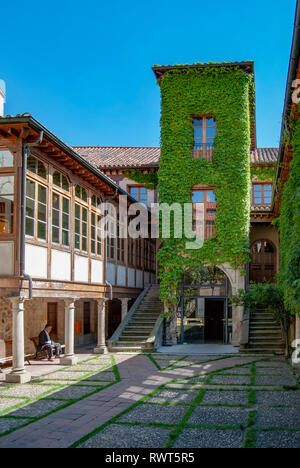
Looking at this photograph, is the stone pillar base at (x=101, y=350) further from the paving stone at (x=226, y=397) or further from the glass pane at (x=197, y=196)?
the paving stone at (x=226, y=397)

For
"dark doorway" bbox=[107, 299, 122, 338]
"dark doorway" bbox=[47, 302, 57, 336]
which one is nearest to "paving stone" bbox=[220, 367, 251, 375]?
"dark doorway" bbox=[47, 302, 57, 336]

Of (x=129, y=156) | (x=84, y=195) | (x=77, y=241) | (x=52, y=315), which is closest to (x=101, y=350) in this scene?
(x=52, y=315)

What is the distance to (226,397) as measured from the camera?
9586 millimetres

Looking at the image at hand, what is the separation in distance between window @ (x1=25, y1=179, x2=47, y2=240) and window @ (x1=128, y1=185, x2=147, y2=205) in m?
11.7

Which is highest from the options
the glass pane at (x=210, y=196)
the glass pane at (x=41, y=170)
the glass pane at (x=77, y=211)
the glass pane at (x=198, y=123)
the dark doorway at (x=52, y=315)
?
the glass pane at (x=198, y=123)

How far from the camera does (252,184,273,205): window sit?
23734 millimetres

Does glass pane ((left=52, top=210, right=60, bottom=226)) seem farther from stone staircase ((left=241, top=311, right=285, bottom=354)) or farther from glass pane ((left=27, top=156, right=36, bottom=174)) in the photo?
stone staircase ((left=241, top=311, right=285, bottom=354))

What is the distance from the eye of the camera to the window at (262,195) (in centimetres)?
2373

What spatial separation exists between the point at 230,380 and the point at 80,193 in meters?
7.45

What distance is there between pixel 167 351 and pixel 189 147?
26.6ft

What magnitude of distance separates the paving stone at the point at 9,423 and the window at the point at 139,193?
56.2ft

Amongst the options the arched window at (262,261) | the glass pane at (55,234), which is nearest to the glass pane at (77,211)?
the glass pane at (55,234)

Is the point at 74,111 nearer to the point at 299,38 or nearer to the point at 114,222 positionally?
the point at 114,222
